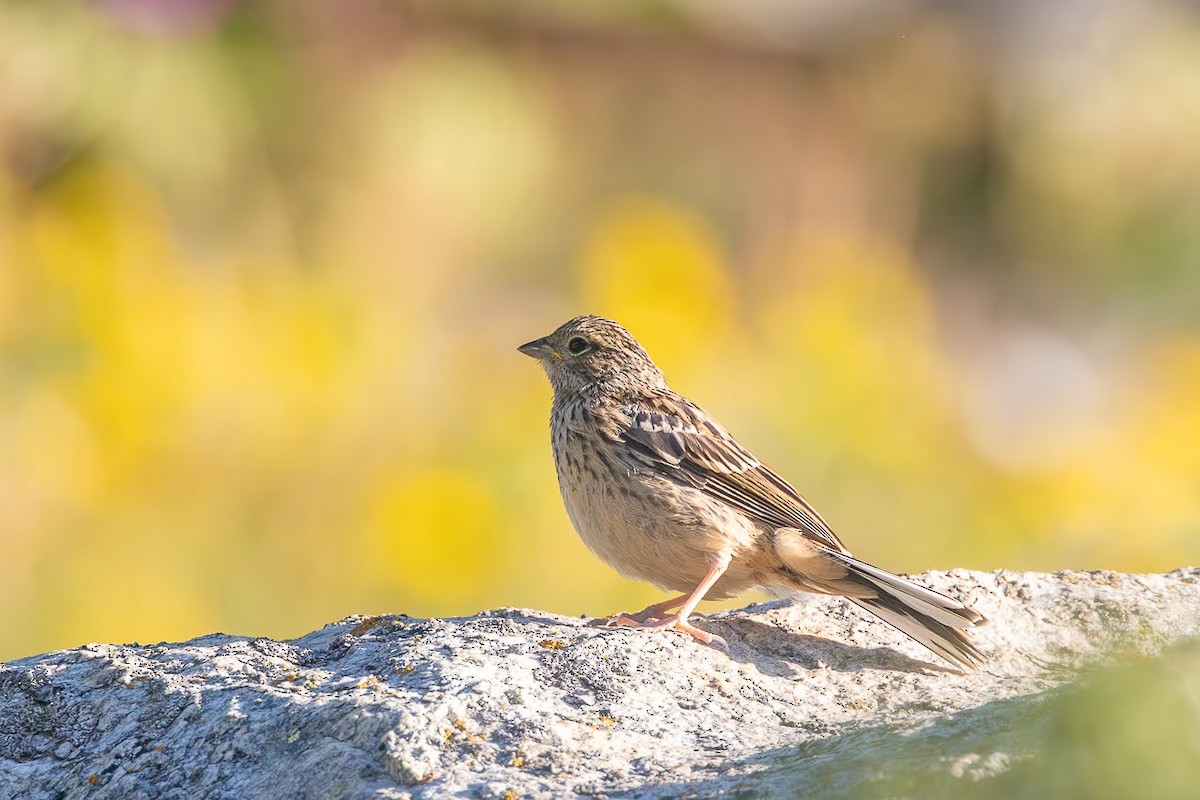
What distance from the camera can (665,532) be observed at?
420 centimetres

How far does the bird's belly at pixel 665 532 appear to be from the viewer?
13.8 feet

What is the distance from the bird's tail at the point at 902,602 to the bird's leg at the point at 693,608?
181 mm

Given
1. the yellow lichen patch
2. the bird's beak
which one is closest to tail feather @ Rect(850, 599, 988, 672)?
the yellow lichen patch

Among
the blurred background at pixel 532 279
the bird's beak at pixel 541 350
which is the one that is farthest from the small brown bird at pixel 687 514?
the blurred background at pixel 532 279

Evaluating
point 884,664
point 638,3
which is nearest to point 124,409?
point 884,664

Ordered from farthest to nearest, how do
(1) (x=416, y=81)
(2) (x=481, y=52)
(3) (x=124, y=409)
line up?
(2) (x=481, y=52) < (1) (x=416, y=81) < (3) (x=124, y=409)

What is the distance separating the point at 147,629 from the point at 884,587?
9.43 ft

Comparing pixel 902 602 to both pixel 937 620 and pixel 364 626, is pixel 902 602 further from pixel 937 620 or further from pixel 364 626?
pixel 364 626

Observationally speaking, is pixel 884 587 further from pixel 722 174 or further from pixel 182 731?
pixel 722 174

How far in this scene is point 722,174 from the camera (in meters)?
10.2

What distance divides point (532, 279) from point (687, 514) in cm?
530

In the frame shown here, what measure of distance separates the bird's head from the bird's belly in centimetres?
63

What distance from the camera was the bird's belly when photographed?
4.20 m

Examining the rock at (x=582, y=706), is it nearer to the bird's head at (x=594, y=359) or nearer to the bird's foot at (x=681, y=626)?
the bird's foot at (x=681, y=626)
